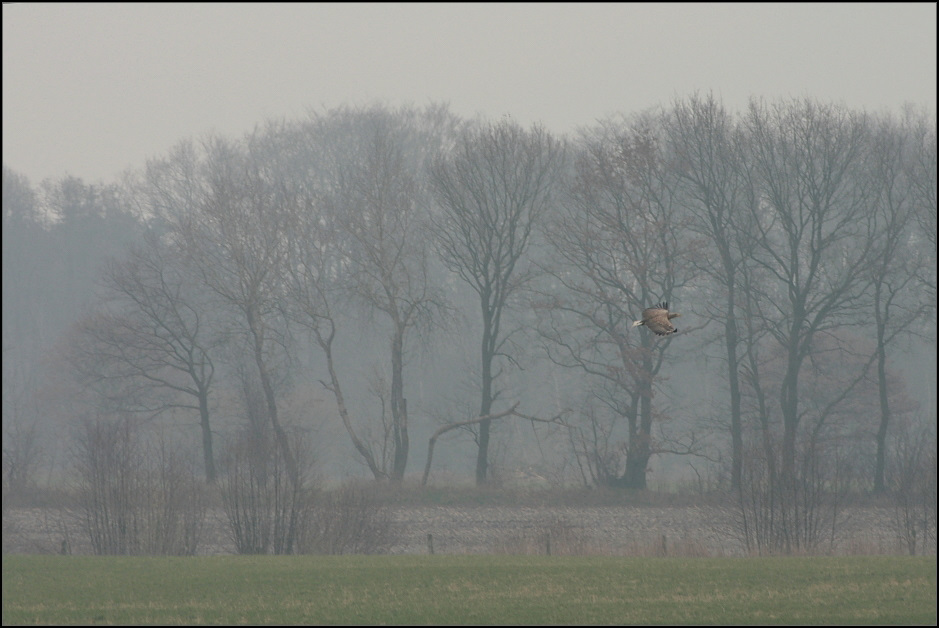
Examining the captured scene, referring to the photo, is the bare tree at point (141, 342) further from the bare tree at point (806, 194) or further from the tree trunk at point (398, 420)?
the bare tree at point (806, 194)

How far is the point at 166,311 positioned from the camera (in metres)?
41.6

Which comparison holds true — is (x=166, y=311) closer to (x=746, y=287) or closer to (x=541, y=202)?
(x=541, y=202)

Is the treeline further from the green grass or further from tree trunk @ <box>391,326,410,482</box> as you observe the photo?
the green grass

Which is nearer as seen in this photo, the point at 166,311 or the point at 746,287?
the point at 746,287

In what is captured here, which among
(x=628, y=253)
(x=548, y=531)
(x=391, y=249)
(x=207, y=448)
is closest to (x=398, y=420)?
(x=391, y=249)

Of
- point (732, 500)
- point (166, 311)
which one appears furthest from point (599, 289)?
point (166, 311)

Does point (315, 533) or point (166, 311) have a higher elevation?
point (166, 311)

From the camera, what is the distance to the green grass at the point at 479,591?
53.6ft

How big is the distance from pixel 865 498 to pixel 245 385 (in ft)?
68.4

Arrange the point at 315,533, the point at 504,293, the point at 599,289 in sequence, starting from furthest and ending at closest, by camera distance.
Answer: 1. the point at 504,293
2. the point at 599,289
3. the point at 315,533

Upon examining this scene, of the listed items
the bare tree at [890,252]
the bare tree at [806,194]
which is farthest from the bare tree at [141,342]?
the bare tree at [890,252]

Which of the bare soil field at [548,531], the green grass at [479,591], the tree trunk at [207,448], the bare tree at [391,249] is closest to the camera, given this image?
the green grass at [479,591]

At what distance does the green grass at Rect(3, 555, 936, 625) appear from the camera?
53.6 ft

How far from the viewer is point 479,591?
1886 cm
